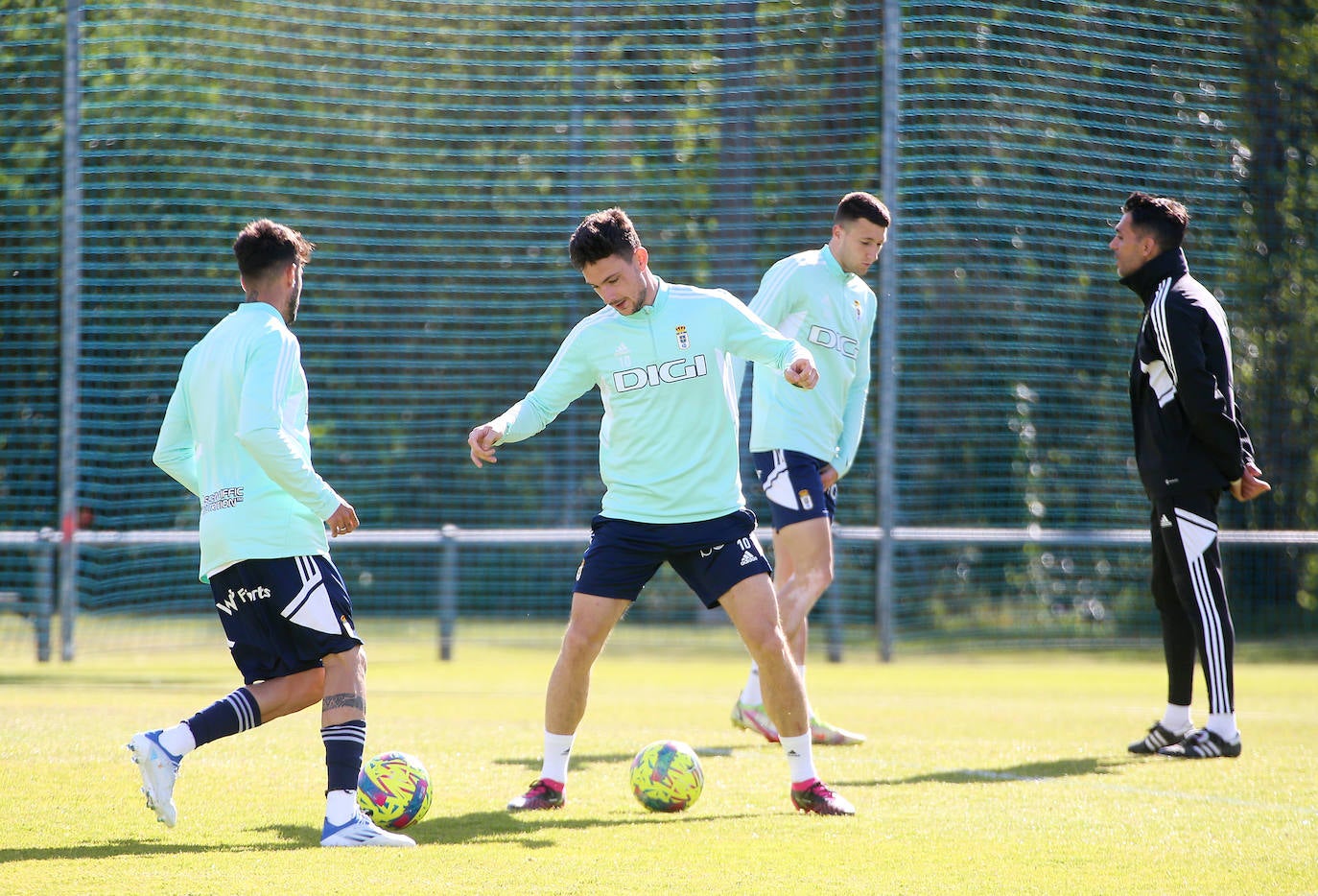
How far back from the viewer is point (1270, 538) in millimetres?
11961

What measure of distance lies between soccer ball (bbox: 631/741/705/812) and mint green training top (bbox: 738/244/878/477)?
2204 millimetres

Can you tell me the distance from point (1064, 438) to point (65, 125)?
9860 mm

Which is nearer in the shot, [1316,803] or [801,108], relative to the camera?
[1316,803]

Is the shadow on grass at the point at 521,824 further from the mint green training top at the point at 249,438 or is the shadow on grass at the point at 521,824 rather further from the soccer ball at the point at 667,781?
the mint green training top at the point at 249,438

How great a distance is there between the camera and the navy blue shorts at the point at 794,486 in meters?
6.74

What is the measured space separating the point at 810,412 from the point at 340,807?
3.25 metres

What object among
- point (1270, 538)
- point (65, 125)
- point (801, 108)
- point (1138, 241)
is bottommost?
point (1270, 538)

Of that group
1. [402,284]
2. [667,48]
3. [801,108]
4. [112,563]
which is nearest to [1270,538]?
[801,108]

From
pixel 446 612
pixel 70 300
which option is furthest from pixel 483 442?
pixel 446 612

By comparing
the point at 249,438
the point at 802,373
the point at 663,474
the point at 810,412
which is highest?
the point at 802,373

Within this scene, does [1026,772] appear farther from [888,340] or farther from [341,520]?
[888,340]

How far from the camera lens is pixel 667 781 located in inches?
192

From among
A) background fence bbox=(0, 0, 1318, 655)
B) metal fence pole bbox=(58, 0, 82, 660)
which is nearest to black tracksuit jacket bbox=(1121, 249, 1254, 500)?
background fence bbox=(0, 0, 1318, 655)

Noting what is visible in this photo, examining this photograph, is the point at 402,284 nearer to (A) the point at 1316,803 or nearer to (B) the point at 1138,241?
(B) the point at 1138,241
